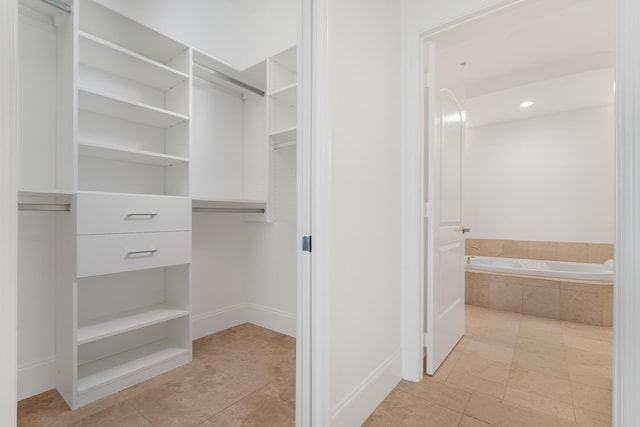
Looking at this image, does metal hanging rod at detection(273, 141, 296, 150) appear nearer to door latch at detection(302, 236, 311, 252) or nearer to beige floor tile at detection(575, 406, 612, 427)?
door latch at detection(302, 236, 311, 252)

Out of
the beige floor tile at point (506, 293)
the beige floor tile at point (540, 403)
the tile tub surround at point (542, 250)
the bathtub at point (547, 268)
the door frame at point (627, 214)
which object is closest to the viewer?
the door frame at point (627, 214)

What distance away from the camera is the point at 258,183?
2.64m

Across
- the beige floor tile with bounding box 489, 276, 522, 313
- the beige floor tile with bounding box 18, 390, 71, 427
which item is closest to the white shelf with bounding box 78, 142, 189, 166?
the beige floor tile with bounding box 18, 390, 71, 427

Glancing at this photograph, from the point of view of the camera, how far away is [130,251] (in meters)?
1.72

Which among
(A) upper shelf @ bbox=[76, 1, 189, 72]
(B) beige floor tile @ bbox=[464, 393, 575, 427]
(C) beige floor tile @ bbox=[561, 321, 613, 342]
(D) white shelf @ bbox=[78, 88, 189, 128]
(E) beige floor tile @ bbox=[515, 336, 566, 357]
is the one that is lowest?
(C) beige floor tile @ bbox=[561, 321, 613, 342]

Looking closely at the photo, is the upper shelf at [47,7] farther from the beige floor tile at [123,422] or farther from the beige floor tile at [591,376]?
the beige floor tile at [591,376]

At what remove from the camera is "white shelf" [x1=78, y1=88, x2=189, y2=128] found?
5.54 ft

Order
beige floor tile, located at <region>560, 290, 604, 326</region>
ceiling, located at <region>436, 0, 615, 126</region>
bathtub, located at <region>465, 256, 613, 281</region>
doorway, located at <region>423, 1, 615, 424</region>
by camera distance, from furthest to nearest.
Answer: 1. bathtub, located at <region>465, 256, 613, 281</region>
2. beige floor tile, located at <region>560, 290, 604, 326</region>
3. doorway, located at <region>423, 1, 615, 424</region>
4. ceiling, located at <region>436, 0, 615, 126</region>

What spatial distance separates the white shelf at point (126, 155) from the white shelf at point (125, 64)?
0.55 m

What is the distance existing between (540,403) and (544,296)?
6.01 ft

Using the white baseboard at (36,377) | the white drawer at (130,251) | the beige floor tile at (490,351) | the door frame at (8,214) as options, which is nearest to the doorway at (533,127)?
the beige floor tile at (490,351)

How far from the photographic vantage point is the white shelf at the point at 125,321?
1.66 m

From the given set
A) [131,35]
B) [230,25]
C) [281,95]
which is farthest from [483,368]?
[230,25]

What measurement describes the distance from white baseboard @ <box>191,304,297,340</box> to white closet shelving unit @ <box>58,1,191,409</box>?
0.91ft
